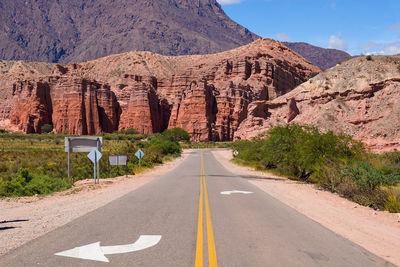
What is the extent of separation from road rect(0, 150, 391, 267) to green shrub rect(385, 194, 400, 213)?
10.8 feet

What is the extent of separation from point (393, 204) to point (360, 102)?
32.8 meters

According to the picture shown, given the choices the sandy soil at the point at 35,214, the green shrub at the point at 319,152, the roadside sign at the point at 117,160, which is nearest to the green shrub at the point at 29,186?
the sandy soil at the point at 35,214

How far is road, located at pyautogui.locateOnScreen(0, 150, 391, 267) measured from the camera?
5.38 metres

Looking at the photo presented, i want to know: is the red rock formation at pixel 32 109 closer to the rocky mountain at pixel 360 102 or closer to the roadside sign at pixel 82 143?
the rocky mountain at pixel 360 102

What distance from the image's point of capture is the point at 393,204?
35.3ft

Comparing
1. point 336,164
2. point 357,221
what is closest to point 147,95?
point 336,164

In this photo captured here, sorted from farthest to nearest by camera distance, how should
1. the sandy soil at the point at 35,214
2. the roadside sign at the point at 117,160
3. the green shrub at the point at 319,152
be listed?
the roadside sign at the point at 117,160
the green shrub at the point at 319,152
the sandy soil at the point at 35,214

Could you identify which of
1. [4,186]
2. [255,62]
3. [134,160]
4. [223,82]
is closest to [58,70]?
[223,82]

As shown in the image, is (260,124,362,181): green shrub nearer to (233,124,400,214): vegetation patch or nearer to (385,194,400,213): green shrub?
(233,124,400,214): vegetation patch

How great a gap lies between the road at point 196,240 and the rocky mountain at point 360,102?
1048 inches

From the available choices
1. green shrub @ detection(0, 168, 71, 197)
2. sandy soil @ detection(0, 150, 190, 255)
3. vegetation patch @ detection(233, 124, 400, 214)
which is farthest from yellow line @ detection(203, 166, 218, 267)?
green shrub @ detection(0, 168, 71, 197)

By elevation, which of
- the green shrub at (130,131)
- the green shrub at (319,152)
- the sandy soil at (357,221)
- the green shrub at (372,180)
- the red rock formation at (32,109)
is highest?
the red rock formation at (32,109)

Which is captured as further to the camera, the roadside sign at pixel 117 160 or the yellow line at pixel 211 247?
the roadside sign at pixel 117 160

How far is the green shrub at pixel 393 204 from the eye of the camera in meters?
10.6
